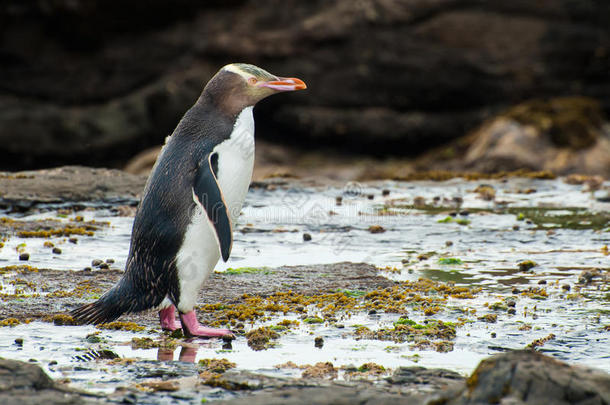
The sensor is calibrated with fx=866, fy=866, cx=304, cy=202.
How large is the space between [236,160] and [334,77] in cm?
1222

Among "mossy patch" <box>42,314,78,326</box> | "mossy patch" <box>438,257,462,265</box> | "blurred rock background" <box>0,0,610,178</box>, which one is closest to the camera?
"mossy patch" <box>42,314,78,326</box>

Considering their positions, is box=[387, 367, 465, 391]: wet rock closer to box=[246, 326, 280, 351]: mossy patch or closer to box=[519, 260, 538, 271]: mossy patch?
box=[246, 326, 280, 351]: mossy patch

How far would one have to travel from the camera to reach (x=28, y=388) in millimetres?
3375

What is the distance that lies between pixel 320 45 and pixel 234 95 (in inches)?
480

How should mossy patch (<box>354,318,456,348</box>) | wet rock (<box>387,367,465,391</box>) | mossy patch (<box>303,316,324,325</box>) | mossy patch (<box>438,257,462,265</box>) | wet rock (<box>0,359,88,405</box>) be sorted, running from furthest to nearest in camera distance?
mossy patch (<box>438,257,462,265</box>) < mossy patch (<box>303,316,324,325</box>) < mossy patch (<box>354,318,456,348</box>) < wet rock (<box>387,367,465,391</box>) < wet rock (<box>0,359,88,405</box>)

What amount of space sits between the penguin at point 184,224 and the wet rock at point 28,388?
1.35 metres

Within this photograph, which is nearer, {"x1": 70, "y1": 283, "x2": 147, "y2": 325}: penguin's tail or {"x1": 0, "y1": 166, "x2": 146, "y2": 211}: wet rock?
{"x1": 70, "y1": 283, "x2": 147, "y2": 325}: penguin's tail

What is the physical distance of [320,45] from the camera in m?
17.0

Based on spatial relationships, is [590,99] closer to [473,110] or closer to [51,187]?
[473,110]

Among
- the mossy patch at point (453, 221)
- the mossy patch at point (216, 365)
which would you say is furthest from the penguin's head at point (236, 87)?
the mossy patch at point (453, 221)

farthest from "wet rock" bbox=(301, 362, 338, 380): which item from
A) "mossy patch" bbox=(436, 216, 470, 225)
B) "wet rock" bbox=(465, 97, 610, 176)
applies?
"wet rock" bbox=(465, 97, 610, 176)

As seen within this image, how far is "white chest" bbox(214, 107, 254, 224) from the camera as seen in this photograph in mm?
4938

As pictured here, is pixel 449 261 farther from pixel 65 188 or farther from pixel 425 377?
pixel 65 188

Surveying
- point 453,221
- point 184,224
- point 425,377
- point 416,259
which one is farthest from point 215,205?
point 453,221
